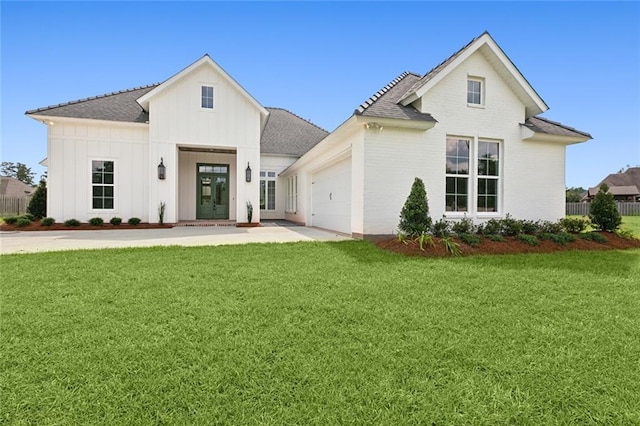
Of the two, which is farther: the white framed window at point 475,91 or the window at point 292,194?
the window at point 292,194

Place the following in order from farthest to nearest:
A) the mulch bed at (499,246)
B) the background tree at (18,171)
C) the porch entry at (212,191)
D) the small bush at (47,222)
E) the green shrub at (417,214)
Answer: the background tree at (18,171), the porch entry at (212,191), the small bush at (47,222), the green shrub at (417,214), the mulch bed at (499,246)

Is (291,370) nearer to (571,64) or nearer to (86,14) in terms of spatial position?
(86,14)

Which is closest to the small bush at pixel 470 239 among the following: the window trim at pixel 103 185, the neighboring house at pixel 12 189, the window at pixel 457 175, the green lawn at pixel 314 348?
the window at pixel 457 175

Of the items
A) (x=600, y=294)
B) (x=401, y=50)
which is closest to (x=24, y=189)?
(x=401, y=50)

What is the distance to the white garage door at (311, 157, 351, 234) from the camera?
34.5ft

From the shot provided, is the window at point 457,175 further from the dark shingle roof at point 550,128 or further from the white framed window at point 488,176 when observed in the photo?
the dark shingle roof at point 550,128

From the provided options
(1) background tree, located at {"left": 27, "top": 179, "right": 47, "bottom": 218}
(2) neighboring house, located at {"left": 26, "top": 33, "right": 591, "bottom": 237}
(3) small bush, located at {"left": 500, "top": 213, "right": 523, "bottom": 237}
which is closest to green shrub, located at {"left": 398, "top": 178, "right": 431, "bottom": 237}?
(2) neighboring house, located at {"left": 26, "top": 33, "right": 591, "bottom": 237}

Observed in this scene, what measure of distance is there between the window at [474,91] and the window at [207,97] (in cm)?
1012

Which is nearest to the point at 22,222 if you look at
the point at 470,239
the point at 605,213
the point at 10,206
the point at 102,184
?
the point at 102,184

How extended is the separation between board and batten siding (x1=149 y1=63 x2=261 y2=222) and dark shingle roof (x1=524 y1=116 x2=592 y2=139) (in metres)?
10.6

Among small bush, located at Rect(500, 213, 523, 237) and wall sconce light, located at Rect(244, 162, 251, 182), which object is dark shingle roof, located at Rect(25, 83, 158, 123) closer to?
wall sconce light, located at Rect(244, 162, 251, 182)

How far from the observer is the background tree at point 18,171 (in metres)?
64.3

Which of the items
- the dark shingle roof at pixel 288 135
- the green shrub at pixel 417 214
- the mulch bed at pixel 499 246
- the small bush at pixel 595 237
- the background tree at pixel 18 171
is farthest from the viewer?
the background tree at pixel 18 171

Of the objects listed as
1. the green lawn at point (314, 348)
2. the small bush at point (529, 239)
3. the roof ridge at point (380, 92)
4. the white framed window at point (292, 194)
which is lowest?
the green lawn at point (314, 348)
